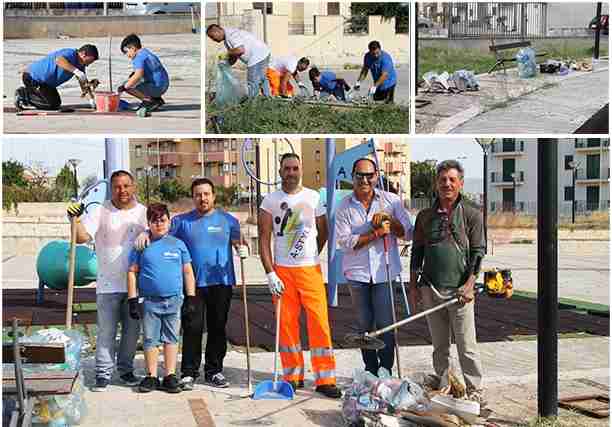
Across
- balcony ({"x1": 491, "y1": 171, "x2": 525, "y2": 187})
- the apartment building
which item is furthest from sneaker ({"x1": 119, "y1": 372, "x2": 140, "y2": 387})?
balcony ({"x1": 491, "y1": 171, "x2": 525, "y2": 187})

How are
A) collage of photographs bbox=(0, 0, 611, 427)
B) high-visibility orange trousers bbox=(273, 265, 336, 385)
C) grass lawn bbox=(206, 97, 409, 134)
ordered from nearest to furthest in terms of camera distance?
collage of photographs bbox=(0, 0, 611, 427) → grass lawn bbox=(206, 97, 409, 134) → high-visibility orange trousers bbox=(273, 265, 336, 385)

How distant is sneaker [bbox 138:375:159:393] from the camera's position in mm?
6469

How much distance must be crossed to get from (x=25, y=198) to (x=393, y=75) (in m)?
24.2

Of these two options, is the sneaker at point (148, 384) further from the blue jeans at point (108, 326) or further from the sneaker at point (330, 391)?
the sneaker at point (330, 391)

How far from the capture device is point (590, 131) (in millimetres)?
6227

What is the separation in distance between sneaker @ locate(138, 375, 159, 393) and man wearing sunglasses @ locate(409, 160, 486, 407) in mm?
1963

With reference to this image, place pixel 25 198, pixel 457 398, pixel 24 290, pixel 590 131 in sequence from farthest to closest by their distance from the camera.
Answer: pixel 25 198 < pixel 24 290 < pixel 590 131 < pixel 457 398

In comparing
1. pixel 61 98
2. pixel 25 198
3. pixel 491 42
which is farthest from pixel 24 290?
pixel 25 198

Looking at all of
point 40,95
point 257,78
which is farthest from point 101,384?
point 257,78

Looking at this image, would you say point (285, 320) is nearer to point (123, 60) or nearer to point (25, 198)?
point (123, 60)

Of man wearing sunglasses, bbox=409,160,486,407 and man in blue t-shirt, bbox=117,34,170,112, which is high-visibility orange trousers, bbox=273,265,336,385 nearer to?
man wearing sunglasses, bbox=409,160,486,407

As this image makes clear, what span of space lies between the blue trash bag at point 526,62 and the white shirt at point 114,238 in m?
2.82

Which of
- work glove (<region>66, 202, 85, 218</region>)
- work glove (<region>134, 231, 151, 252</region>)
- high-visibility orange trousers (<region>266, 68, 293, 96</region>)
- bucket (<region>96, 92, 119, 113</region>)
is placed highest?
high-visibility orange trousers (<region>266, 68, 293, 96</region>)

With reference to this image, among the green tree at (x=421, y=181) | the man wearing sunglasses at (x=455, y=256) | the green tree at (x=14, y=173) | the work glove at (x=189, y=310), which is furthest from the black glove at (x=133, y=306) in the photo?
the green tree at (x=14, y=173)
